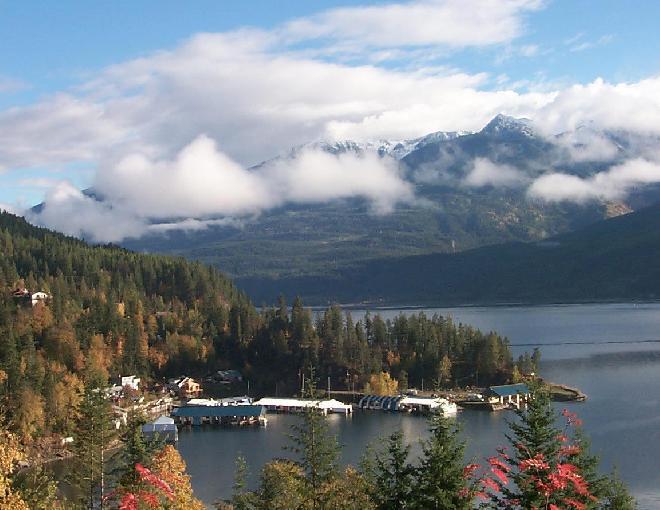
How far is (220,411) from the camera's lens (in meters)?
57.1

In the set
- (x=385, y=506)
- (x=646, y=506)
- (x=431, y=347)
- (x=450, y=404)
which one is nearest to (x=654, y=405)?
(x=450, y=404)

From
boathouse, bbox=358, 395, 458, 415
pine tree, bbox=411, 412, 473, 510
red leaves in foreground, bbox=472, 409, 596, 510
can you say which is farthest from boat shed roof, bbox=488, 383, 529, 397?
pine tree, bbox=411, 412, 473, 510

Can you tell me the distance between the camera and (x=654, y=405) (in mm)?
56906

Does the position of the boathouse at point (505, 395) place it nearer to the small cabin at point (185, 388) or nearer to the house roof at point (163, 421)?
the house roof at point (163, 421)

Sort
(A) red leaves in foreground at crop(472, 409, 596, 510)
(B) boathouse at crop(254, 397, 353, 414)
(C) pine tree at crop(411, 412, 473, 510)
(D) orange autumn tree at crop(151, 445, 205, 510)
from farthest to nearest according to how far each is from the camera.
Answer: (B) boathouse at crop(254, 397, 353, 414), (D) orange autumn tree at crop(151, 445, 205, 510), (C) pine tree at crop(411, 412, 473, 510), (A) red leaves in foreground at crop(472, 409, 596, 510)

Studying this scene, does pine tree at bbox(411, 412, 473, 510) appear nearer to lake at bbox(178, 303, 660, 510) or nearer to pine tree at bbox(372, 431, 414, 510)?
pine tree at bbox(372, 431, 414, 510)

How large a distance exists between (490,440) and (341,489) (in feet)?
95.1

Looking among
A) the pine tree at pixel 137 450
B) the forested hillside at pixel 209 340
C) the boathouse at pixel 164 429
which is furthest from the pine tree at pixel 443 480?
the forested hillside at pixel 209 340

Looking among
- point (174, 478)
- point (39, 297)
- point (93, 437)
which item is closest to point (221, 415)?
point (39, 297)

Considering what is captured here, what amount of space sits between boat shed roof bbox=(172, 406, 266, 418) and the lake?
149 cm

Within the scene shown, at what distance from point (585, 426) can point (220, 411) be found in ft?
80.6

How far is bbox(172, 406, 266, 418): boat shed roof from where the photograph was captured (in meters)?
56.4

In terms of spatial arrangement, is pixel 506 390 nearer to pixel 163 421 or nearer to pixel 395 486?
pixel 163 421

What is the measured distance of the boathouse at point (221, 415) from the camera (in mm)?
56000
